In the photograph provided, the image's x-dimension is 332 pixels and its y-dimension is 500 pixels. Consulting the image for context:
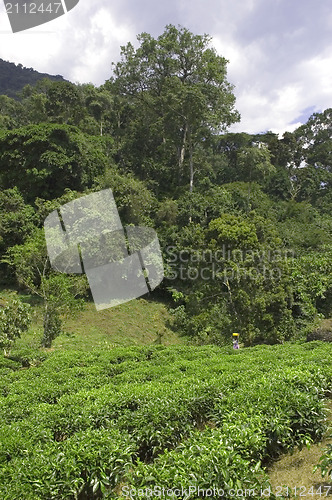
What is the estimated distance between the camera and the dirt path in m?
3.54

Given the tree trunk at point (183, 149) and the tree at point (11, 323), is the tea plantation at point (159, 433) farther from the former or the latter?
the tree trunk at point (183, 149)

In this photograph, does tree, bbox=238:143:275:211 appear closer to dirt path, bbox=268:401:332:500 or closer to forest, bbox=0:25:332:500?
forest, bbox=0:25:332:500

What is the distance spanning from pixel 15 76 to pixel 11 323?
375ft

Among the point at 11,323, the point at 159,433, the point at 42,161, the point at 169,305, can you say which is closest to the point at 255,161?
the point at 169,305

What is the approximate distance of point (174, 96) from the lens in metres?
23.2

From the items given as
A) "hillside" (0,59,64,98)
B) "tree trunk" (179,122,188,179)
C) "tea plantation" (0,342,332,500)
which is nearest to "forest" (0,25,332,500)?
"tea plantation" (0,342,332,500)

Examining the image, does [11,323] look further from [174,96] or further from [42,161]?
[174,96]

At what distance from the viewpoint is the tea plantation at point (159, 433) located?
10.5 feet

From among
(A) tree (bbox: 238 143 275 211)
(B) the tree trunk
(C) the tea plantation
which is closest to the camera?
(C) the tea plantation

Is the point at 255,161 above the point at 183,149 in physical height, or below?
below

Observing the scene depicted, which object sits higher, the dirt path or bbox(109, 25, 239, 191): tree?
bbox(109, 25, 239, 191): tree

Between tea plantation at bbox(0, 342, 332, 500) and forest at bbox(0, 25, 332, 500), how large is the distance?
3 centimetres

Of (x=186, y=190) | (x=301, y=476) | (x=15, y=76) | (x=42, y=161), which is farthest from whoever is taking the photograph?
(x=15, y=76)

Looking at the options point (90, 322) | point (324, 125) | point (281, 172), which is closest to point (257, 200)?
point (281, 172)
